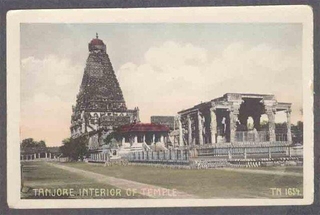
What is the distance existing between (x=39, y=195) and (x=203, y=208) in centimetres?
22

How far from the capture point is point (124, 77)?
117cm

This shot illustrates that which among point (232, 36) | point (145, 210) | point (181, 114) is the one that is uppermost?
point (232, 36)

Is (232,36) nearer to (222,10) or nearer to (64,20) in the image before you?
(222,10)

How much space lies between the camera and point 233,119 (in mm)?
1176

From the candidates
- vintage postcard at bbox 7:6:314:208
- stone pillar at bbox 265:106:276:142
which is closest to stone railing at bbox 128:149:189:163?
vintage postcard at bbox 7:6:314:208

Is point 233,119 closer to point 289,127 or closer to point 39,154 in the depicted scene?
point 289,127

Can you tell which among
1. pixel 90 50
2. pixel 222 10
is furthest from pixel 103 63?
pixel 222 10

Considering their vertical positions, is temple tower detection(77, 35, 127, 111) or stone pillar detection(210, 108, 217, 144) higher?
temple tower detection(77, 35, 127, 111)

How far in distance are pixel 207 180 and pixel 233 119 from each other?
0.29ft

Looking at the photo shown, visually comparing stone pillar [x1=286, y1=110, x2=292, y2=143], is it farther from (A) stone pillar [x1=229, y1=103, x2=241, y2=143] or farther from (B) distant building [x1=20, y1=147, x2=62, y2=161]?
(B) distant building [x1=20, y1=147, x2=62, y2=161]

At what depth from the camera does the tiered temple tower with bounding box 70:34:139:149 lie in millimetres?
1167

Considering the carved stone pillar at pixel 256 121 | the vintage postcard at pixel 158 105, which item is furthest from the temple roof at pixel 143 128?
the carved stone pillar at pixel 256 121

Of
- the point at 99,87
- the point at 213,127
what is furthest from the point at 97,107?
the point at 213,127

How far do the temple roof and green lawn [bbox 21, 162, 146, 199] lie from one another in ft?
0.26
